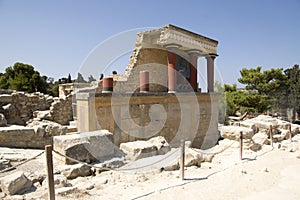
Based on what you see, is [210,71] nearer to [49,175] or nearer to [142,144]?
[142,144]

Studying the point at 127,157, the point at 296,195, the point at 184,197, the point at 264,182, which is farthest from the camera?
the point at 127,157

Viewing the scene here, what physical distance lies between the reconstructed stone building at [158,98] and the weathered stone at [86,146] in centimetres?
95

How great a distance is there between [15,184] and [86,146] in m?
1.67

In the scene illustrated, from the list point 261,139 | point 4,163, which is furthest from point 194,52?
point 4,163

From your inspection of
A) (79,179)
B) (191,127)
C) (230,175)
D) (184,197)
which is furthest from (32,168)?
(191,127)

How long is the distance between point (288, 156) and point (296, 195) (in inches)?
134

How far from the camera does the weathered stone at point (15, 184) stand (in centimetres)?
330

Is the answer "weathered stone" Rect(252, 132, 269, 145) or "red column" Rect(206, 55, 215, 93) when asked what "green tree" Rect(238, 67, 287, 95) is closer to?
"red column" Rect(206, 55, 215, 93)

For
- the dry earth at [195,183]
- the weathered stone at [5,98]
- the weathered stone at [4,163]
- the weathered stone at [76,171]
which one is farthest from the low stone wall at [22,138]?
the weathered stone at [5,98]

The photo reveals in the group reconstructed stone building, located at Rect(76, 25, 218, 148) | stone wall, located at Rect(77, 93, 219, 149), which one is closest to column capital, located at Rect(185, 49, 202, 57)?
reconstructed stone building, located at Rect(76, 25, 218, 148)

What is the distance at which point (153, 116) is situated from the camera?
7656 mm

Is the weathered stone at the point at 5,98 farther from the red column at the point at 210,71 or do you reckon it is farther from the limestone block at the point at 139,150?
the red column at the point at 210,71

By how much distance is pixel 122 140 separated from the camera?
6641mm

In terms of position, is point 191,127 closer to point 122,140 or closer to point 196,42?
point 122,140
